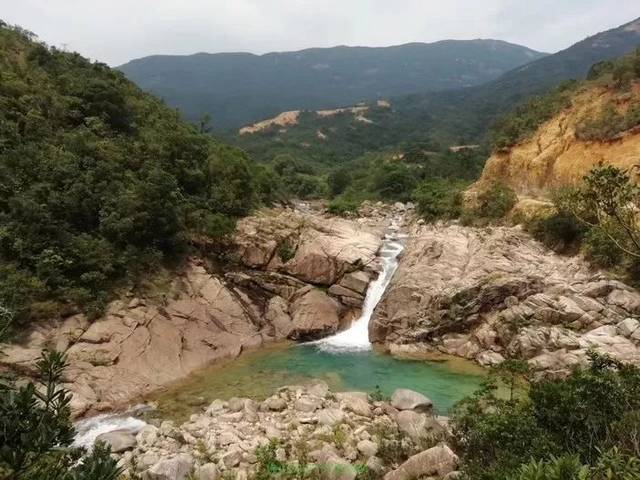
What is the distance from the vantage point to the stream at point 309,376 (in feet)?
47.0

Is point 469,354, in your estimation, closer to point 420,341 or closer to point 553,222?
point 420,341

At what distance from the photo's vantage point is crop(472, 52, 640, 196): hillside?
21531 mm

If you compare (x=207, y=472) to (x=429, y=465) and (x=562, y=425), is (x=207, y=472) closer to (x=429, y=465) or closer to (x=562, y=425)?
(x=429, y=465)

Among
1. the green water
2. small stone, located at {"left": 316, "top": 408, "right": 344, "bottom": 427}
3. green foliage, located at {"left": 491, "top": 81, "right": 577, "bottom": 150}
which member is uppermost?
green foliage, located at {"left": 491, "top": 81, "right": 577, "bottom": 150}

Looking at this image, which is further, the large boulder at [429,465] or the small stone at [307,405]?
the small stone at [307,405]

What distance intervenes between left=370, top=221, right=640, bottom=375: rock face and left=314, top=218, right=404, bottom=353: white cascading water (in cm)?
80

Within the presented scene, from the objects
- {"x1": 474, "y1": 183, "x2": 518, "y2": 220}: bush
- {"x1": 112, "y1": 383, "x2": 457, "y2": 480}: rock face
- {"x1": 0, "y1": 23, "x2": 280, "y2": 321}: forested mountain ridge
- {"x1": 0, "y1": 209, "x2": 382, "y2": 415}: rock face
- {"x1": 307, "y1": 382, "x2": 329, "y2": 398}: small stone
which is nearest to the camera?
{"x1": 112, "y1": 383, "x2": 457, "y2": 480}: rock face

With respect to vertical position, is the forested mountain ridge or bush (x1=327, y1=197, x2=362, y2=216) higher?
the forested mountain ridge

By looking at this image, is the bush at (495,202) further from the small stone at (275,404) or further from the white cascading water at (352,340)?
the small stone at (275,404)

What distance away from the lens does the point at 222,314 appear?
20016 millimetres

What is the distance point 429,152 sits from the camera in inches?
2606

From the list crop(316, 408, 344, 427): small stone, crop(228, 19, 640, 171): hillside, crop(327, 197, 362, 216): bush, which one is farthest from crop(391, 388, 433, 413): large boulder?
crop(228, 19, 640, 171): hillside

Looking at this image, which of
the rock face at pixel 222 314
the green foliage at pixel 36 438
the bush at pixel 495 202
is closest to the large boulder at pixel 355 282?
the rock face at pixel 222 314

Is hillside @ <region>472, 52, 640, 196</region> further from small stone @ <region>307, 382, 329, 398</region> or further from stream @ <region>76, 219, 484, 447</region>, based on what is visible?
small stone @ <region>307, 382, 329, 398</region>
